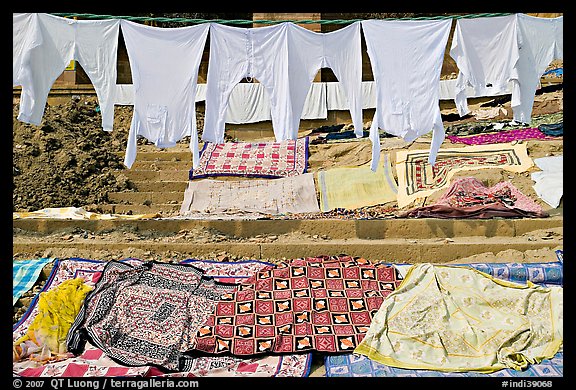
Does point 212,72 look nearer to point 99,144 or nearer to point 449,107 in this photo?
point 99,144

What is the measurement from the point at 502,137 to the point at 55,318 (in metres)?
7.27

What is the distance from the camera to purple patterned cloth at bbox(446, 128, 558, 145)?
9.06m

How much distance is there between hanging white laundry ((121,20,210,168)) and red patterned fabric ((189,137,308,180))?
11.6ft

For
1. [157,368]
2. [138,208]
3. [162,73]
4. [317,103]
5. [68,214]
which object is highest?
[317,103]

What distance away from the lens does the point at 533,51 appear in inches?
230

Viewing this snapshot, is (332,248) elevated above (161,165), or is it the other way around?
(161,165)

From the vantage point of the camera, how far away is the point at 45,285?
5555mm

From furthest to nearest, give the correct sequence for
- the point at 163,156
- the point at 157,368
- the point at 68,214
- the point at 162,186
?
1. the point at 163,156
2. the point at 162,186
3. the point at 68,214
4. the point at 157,368

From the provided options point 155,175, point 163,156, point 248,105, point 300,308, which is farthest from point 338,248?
point 248,105

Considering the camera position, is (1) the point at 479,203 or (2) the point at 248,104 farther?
(2) the point at 248,104

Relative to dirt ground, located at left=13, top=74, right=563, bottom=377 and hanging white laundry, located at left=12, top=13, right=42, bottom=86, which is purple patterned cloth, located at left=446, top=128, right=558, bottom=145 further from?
hanging white laundry, located at left=12, top=13, right=42, bottom=86

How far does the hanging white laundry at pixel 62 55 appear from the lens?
5.53 meters

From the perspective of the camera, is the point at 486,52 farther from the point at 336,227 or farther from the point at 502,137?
the point at 502,137

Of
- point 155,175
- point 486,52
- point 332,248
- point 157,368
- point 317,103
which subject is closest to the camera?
point 157,368
